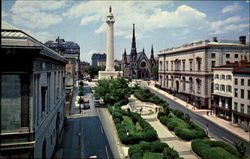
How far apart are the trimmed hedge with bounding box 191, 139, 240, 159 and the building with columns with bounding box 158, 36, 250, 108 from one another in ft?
89.5

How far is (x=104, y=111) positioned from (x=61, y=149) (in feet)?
70.7

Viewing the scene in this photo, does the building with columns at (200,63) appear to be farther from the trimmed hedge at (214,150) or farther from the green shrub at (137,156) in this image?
the green shrub at (137,156)

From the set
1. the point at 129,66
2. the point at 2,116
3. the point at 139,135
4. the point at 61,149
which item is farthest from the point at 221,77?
the point at 129,66

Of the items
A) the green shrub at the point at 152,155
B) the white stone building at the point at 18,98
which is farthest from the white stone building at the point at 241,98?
the white stone building at the point at 18,98

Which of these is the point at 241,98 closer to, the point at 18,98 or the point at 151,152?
the point at 151,152

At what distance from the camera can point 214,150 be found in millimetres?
20984

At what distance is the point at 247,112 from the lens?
3250 centimetres

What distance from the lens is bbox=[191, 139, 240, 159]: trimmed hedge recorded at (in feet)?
64.7

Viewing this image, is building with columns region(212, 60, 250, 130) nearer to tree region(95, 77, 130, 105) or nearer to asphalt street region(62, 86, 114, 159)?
tree region(95, 77, 130, 105)

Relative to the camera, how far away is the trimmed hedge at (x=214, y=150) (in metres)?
19.7

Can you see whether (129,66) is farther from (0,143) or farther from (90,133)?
(0,143)

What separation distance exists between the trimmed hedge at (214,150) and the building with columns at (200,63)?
89.5 ft

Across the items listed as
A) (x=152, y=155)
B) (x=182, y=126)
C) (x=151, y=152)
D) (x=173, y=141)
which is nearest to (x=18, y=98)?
(x=152, y=155)

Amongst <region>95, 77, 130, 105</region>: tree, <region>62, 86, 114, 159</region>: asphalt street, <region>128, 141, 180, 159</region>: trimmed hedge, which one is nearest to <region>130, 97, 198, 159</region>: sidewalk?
<region>128, 141, 180, 159</region>: trimmed hedge
